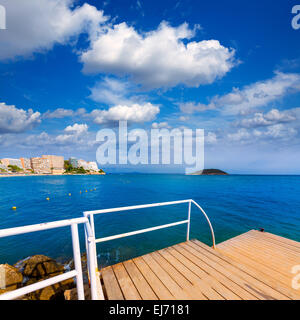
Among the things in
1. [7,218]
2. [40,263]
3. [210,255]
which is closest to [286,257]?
[210,255]

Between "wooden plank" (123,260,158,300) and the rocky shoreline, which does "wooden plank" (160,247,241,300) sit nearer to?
"wooden plank" (123,260,158,300)

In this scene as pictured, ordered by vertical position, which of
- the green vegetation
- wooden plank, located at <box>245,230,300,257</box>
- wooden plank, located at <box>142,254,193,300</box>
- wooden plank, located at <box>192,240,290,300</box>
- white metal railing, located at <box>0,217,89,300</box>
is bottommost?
the green vegetation

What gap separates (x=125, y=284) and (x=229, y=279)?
7.09 ft

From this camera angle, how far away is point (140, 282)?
2852 millimetres

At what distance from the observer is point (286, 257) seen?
15.8ft

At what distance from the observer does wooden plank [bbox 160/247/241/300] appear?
261 cm

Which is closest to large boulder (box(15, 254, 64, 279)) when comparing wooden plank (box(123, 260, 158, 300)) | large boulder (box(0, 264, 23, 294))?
large boulder (box(0, 264, 23, 294))

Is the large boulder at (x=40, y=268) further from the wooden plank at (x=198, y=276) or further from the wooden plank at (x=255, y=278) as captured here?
the wooden plank at (x=255, y=278)

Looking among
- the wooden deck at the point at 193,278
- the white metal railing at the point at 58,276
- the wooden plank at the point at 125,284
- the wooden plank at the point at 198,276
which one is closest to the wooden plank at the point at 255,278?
the wooden deck at the point at 193,278

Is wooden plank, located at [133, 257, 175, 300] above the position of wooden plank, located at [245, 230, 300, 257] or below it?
above

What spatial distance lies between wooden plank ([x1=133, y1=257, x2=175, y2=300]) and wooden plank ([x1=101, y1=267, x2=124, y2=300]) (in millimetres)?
577

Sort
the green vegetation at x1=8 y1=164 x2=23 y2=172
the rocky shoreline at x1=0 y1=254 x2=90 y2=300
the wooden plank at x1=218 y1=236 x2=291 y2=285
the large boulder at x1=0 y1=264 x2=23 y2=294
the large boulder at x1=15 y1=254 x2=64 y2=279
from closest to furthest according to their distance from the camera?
the wooden plank at x1=218 y1=236 x2=291 y2=285 → the rocky shoreline at x1=0 y1=254 x2=90 y2=300 → the large boulder at x1=0 y1=264 x2=23 y2=294 → the large boulder at x1=15 y1=254 x2=64 y2=279 → the green vegetation at x1=8 y1=164 x2=23 y2=172
